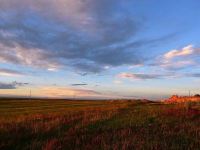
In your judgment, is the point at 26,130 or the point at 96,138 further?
the point at 26,130

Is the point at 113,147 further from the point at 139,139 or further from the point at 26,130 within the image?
the point at 26,130

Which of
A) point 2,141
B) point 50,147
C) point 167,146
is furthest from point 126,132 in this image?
point 2,141

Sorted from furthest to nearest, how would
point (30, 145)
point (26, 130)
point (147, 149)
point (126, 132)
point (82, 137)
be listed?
1. point (26, 130)
2. point (126, 132)
3. point (82, 137)
4. point (30, 145)
5. point (147, 149)

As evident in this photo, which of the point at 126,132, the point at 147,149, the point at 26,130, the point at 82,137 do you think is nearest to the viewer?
the point at 147,149

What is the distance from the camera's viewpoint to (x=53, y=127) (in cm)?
1908

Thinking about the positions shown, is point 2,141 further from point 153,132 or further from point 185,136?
point 185,136

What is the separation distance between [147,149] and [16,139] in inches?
263

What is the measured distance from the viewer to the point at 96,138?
47.0 ft

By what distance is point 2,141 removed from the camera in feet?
47.1

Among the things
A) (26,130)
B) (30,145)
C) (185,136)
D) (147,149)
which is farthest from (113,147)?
(26,130)

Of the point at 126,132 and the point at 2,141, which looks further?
the point at 126,132

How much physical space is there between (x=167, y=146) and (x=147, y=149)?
1037 millimetres

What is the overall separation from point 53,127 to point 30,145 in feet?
18.0

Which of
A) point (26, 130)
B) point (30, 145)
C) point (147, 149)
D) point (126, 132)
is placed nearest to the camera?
point (147, 149)
